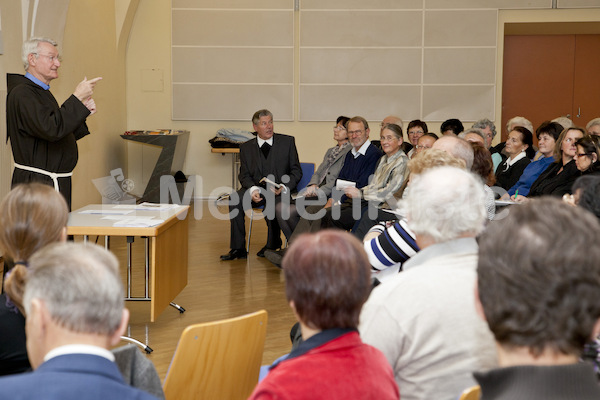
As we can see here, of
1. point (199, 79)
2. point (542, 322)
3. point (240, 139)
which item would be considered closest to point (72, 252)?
point (542, 322)

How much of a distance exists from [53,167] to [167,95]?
6049 mm

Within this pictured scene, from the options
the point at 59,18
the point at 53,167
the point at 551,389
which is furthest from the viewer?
the point at 59,18

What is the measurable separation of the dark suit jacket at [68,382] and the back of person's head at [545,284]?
2.21 feet

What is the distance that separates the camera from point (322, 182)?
6.80 meters

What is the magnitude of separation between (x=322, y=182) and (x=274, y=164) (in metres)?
0.52

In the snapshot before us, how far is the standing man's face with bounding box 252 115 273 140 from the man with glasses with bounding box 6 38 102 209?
8.10 ft

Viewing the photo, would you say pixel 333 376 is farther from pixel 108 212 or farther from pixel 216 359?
pixel 108 212

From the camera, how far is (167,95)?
10.3 m

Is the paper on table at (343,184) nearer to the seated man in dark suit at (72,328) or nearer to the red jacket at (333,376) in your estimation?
the red jacket at (333,376)

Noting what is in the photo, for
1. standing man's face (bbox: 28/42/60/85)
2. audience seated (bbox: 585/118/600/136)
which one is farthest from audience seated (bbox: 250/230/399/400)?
audience seated (bbox: 585/118/600/136)

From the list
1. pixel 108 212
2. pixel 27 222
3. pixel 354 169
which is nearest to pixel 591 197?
pixel 27 222

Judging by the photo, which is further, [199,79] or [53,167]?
[199,79]

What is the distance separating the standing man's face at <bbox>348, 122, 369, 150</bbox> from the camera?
244 inches

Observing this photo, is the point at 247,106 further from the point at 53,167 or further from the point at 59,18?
the point at 53,167
